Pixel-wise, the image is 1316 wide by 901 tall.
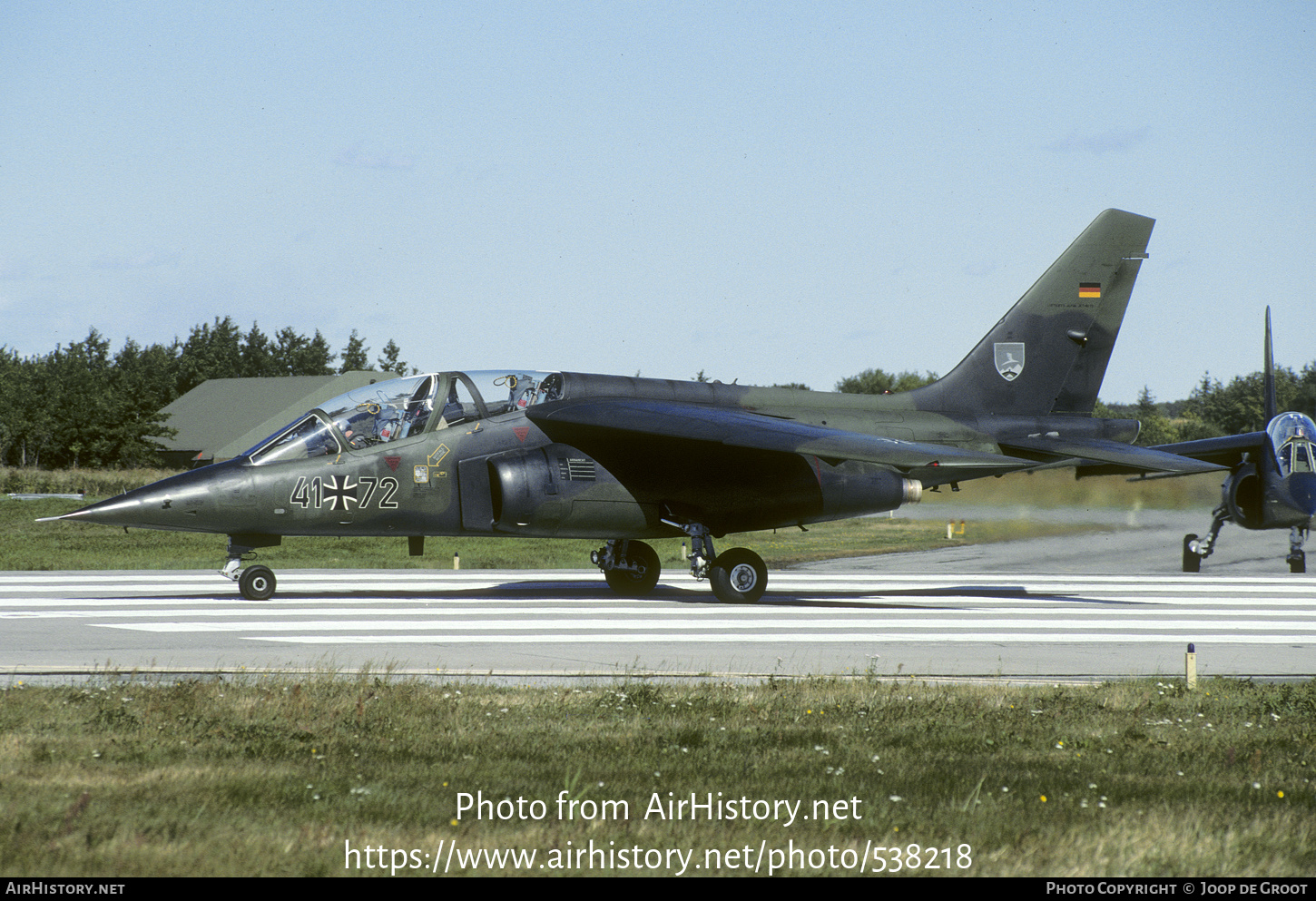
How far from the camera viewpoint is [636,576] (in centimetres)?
1841

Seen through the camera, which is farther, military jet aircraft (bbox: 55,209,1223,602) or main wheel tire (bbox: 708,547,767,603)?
main wheel tire (bbox: 708,547,767,603)

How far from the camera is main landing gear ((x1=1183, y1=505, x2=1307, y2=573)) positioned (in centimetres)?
2431

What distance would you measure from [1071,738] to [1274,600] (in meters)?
13.2

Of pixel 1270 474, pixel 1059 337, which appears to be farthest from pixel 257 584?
pixel 1270 474

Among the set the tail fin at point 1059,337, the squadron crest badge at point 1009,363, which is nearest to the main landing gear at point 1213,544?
the tail fin at point 1059,337

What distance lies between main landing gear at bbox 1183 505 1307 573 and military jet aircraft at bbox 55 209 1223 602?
272 inches

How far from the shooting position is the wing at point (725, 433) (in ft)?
48.3

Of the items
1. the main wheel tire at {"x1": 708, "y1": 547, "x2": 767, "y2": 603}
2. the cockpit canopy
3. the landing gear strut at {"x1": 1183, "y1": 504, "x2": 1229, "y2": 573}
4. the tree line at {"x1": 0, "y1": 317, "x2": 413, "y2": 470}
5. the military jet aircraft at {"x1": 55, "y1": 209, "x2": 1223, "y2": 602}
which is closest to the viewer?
the military jet aircraft at {"x1": 55, "y1": 209, "x2": 1223, "y2": 602}

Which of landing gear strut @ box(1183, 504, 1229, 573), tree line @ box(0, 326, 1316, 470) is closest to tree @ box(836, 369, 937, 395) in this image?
tree line @ box(0, 326, 1316, 470)

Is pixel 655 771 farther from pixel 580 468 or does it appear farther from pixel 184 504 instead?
pixel 184 504

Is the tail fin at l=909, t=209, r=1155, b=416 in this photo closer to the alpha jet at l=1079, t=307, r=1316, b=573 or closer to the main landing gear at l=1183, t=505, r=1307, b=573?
the alpha jet at l=1079, t=307, r=1316, b=573

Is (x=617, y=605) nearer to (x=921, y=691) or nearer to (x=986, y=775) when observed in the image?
(x=921, y=691)

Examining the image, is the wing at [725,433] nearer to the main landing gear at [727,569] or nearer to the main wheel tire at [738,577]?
the main landing gear at [727,569]
